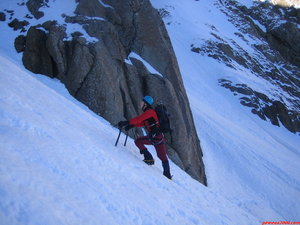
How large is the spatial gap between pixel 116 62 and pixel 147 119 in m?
7.83

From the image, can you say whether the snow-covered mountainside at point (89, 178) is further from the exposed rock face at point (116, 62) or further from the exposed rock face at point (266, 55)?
the exposed rock face at point (266, 55)

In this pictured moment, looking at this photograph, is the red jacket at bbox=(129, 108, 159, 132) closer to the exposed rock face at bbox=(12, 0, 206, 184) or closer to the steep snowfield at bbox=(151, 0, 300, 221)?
the exposed rock face at bbox=(12, 0, 206, 184)

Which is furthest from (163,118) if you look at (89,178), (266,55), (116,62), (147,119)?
(266,55)

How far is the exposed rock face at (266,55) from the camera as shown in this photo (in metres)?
37.2

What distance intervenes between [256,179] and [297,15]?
65.9m

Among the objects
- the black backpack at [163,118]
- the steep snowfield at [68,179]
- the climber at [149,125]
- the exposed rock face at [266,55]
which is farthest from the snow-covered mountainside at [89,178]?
the exposed rock face at [266,55]

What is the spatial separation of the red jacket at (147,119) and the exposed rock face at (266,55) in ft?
96.6

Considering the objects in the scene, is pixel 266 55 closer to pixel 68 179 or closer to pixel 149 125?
pixel 149 125

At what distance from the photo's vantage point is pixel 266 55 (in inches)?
2219

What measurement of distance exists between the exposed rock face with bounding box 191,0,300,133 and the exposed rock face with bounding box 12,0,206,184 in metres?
20.6

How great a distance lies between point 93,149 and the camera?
6.87 m

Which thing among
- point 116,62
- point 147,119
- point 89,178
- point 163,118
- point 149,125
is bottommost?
point 89,178

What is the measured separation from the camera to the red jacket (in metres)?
8.26

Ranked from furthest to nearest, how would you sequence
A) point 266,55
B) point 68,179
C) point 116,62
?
point 266,55
point 116,62
point 68,179
